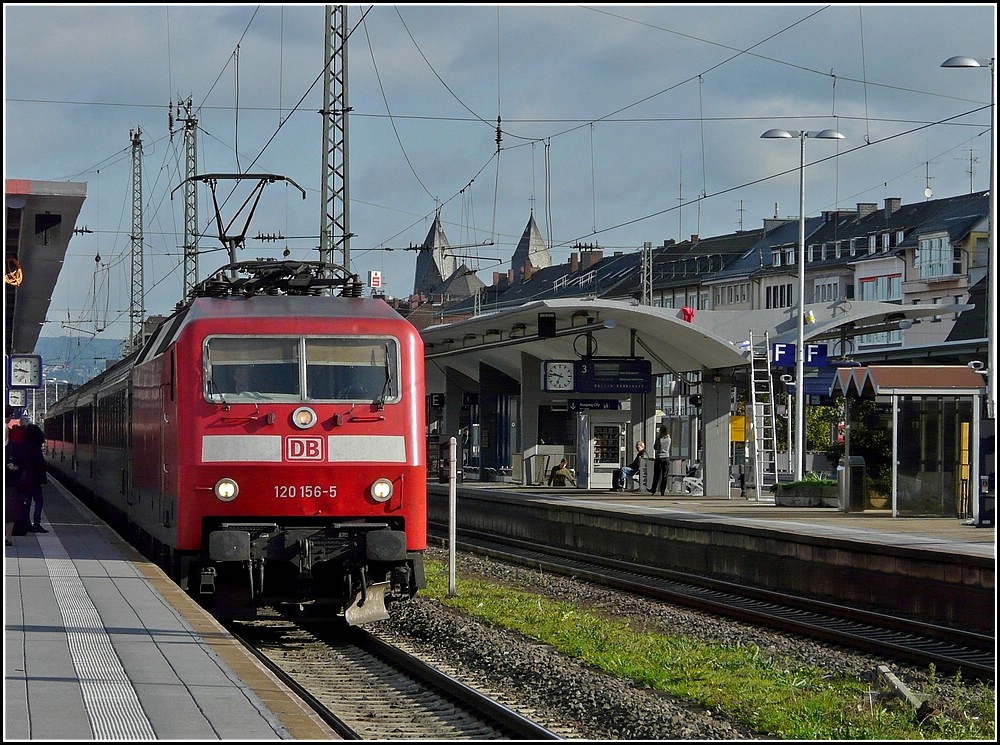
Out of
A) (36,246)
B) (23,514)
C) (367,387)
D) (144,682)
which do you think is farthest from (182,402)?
(23,514)

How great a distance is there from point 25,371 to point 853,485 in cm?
1412

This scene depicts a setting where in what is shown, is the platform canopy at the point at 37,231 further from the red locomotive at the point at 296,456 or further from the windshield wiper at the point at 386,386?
the windshield wiper at the point at 386,386

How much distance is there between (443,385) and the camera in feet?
154

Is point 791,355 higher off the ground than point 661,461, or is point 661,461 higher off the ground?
point 791,355

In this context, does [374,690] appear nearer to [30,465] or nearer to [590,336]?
[30,465]

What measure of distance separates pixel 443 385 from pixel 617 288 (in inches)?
2442

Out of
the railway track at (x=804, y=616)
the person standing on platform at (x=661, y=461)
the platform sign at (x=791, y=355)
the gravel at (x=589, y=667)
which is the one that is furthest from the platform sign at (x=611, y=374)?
the gravel at (x=589, y=667)

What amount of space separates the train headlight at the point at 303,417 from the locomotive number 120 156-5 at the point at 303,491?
1.81 ft

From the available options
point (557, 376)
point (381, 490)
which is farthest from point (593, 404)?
point (381, 490)

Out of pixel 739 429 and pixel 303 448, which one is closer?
pixel 303 448

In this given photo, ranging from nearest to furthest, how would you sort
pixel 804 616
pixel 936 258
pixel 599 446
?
pixel 804 616, pixel 599 446, pixel 936 258

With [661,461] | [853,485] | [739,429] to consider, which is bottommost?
[853,485]

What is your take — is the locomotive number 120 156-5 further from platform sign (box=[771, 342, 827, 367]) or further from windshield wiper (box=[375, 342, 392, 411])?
platform sign (box=[771, 342, 827, 367])

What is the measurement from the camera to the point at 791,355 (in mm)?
34438
